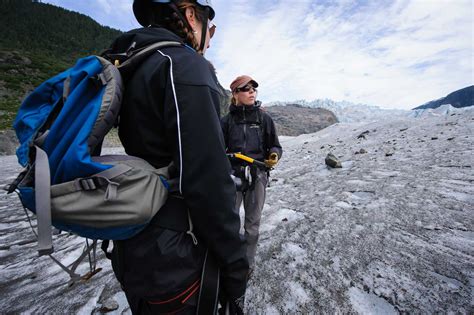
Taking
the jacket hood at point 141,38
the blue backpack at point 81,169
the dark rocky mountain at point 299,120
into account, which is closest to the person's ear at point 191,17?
the jacket hood at point 141,38

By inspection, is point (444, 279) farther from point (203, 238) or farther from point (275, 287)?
point (203, 238)

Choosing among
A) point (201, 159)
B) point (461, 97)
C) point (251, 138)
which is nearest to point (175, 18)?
point (201, 159)

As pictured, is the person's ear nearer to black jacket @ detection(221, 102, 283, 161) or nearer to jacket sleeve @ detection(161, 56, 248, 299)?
jacket sleeve @ detection(161, 56, 248, 299)

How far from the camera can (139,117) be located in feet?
4.20

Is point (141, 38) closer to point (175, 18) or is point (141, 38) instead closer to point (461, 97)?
point (175, 18)

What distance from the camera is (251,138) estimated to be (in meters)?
3.58

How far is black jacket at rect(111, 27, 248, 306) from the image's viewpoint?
1.20 m

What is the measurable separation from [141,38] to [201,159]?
0.83 m

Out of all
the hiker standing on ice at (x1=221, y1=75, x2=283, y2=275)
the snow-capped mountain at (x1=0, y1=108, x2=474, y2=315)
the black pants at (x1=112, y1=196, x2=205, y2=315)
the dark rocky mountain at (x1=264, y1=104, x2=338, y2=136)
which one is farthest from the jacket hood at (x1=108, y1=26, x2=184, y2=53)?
the dark rocky mountain at (x1=264, y1=104, x2=338, y2=136)

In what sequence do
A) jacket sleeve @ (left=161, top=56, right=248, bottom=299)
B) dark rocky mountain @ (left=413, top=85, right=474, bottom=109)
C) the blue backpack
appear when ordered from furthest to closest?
dark rocky mountain @ (left=413, top=85, right=474, bottom=109)
jacket sleeve @ (left=161, top=56, right=248, bottom=299)
the blue backpack

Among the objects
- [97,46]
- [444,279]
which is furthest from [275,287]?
[97,46]

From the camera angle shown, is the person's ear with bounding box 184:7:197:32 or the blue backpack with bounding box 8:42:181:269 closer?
the blue backpack with bounding box 8:42:181:269

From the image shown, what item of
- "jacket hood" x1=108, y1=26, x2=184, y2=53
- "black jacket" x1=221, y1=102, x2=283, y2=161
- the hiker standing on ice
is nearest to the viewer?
"jacket hood" x1=108, y1=26, x2=184, y2=53

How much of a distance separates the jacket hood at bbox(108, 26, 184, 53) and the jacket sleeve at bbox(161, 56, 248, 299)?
324mm
